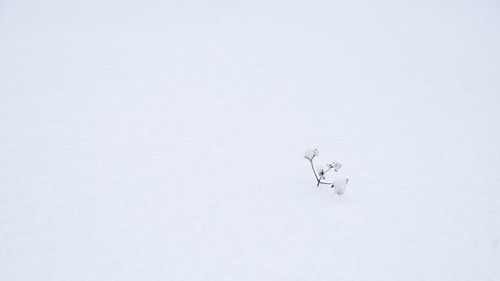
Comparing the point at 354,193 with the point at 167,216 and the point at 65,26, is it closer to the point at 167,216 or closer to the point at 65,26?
the point at 167,216

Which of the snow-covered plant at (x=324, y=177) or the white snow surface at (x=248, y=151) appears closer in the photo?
the white snow surface at (x=248, y=151)

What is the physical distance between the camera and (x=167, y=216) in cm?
379

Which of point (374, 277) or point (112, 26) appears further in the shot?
point (112, 26)

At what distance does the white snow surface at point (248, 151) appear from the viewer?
3.40 metres

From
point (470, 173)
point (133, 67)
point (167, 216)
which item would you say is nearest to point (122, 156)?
point (167, 216)

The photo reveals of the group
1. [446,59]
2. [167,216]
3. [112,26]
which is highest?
[112,26]

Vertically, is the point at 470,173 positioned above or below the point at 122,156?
above

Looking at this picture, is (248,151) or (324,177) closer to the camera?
(324,177)

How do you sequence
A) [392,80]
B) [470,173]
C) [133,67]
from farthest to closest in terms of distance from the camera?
[133,67], [392,80], [470,173]

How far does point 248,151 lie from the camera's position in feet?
15.8

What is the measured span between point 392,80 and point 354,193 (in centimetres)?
329

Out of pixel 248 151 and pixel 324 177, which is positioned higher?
pixel 248 151

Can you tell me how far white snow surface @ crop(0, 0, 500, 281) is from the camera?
3.40 metres

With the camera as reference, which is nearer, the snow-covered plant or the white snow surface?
the white snow surface
